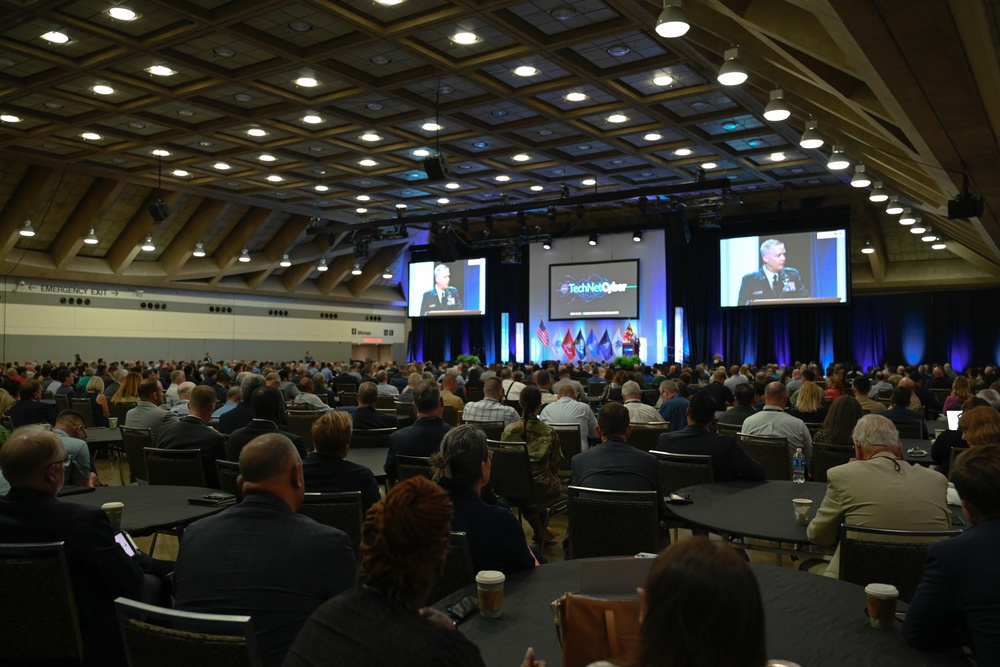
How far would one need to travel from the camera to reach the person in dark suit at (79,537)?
2400mm

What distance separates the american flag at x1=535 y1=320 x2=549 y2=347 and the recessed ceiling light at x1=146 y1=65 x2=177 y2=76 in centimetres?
1394

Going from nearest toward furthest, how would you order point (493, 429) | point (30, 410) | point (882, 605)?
point (882, 605) → point (493, 429) → point (30, 410)

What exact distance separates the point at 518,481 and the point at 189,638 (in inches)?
139

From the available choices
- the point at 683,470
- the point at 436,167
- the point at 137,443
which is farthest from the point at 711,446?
the point at 436,167

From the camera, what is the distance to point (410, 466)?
4395mm

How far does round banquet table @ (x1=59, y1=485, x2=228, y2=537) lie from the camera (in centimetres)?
334

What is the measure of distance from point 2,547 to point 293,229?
1901 centimetres

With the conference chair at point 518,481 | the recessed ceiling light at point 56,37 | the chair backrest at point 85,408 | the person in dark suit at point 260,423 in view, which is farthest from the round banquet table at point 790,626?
the recessed ceiling light at point 56,37

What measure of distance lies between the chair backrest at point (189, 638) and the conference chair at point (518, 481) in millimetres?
3333

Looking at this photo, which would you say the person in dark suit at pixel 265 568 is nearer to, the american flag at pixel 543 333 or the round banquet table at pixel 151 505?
the round banquet table at pixel 151 505

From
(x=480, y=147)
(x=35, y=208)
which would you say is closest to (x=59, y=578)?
(x=480, y=147)

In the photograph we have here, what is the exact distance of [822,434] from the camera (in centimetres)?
576

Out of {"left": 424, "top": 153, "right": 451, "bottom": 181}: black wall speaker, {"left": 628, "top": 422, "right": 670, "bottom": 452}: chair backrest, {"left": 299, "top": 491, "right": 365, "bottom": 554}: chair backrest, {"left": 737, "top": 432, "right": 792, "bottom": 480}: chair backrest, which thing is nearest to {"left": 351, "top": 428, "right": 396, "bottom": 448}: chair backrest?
{"left": 628, "top": 422, "right": 670, "bottom": 452}: chair backrest

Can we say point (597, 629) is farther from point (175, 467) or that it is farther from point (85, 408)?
point (85, 408)
